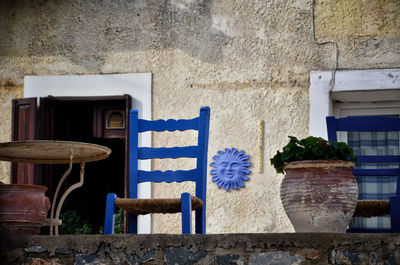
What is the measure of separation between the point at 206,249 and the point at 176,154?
127cm

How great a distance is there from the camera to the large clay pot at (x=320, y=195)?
3.82 m

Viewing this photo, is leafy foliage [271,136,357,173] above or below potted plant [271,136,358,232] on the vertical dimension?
above

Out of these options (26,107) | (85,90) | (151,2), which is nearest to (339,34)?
(151,2)

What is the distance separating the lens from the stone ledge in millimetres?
3514

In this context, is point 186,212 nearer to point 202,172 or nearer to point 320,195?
point 202,172

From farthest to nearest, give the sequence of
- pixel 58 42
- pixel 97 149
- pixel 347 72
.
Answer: pixel 58 42, pixel 347 72, pixel 97 149

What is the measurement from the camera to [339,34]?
632 cm

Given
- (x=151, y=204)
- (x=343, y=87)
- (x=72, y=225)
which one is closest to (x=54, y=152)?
(x=151, y=204)

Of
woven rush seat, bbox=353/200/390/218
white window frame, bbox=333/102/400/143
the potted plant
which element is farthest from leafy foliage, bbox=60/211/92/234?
the potted plant

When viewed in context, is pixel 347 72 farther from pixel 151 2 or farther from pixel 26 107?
pixel 26 107

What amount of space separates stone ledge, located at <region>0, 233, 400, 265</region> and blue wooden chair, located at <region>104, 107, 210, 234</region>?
672 mm

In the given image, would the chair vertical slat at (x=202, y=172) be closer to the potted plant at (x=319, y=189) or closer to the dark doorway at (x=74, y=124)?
the potted plant at (x=319, y=189)

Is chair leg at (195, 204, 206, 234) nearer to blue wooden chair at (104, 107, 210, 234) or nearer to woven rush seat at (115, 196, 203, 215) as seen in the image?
blue wooden chair at (104, 107, 210, 234)

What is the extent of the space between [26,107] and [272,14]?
80.5 inches
